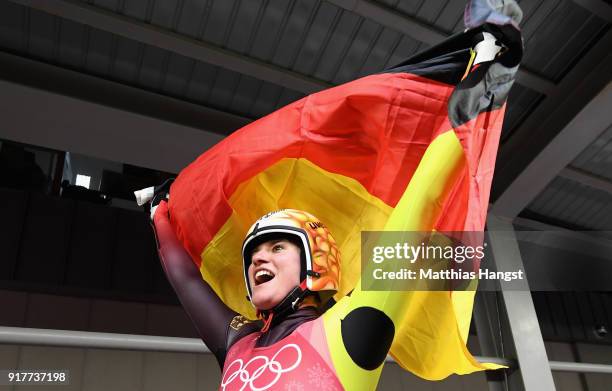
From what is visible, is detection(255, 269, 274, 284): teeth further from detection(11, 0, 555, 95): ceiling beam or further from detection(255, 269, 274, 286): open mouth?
detection(11, 0, 555, 95): ceiling beam

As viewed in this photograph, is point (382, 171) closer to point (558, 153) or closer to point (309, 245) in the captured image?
point (309, 245)

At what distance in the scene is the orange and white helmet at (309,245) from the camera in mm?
1535

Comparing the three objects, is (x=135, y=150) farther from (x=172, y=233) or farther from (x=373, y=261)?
→ (x=373, y=261)

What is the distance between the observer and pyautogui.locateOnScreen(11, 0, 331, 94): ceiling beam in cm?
267

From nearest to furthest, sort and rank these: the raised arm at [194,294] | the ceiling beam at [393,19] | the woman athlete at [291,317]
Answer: the woman athlete at [291,317] < the raised arm at [194,294] < the ceiling beam at [393,19]

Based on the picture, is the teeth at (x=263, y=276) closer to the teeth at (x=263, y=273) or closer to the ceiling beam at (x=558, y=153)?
the teeth at (x=263, y=273)

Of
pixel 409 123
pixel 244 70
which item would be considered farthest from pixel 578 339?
pixel 409 123

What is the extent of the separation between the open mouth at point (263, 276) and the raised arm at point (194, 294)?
20 centimetres

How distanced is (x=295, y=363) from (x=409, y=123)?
78 centimetres

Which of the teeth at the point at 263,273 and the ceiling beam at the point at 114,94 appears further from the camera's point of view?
the ceiling beam at the point at 114,94

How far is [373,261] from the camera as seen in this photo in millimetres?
1399

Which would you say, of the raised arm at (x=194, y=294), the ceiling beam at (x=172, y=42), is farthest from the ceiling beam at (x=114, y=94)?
the raised arm at (x=194, y=294)

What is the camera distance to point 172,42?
9.48 feet

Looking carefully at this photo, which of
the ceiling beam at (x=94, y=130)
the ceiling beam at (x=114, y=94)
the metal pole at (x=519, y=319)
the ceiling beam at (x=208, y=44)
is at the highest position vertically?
the ceiling beam at (x=208, y=44)
